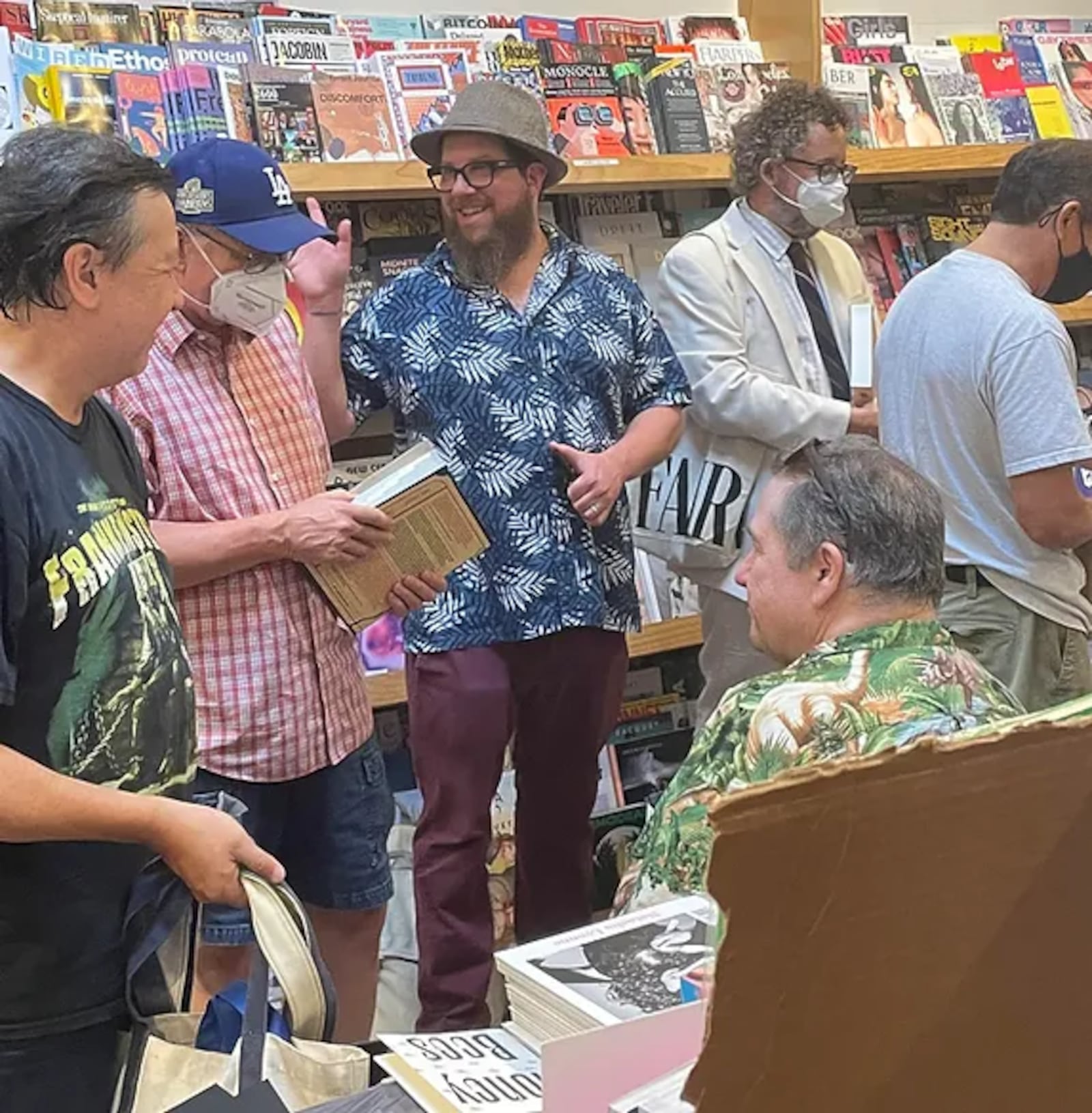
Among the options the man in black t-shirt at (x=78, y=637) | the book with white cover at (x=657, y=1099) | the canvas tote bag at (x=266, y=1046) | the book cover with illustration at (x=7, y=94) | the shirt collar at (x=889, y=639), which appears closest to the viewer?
the book with white cover at (x=657, y=1099)

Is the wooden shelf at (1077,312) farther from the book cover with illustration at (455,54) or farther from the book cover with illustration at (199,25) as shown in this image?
the book cover with illustration at (199,25)

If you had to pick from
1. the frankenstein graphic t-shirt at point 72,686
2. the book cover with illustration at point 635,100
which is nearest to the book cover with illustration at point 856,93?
the book cover with illustration at point 635,100

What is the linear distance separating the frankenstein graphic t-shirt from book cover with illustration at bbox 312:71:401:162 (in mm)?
1526

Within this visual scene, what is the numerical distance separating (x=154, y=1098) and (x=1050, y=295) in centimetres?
199

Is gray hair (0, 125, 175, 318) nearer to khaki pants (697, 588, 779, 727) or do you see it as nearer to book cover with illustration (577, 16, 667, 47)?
khaki pants (697, 588, 779, 727)

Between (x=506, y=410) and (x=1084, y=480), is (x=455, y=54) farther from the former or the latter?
(x=1084, y=480)

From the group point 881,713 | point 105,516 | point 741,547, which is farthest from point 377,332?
point 881,713

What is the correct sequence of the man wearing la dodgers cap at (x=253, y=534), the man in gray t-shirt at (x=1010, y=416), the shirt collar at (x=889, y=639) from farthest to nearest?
the man in gray t-shirt at (x=1010, y=416), the man wearing la dodgers cap at (x=253, y=534), the shirt collar at (x=889, y=639)

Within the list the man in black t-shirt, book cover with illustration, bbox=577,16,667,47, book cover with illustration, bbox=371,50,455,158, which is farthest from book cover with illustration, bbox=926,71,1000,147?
the man in black t-shirt

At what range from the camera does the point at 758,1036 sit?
545 millimetres

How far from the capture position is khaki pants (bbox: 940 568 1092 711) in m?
2.30

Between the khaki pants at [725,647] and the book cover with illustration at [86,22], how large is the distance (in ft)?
5.11

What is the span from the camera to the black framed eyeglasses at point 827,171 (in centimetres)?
272

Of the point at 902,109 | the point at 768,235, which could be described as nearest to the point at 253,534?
the point at 768,235
